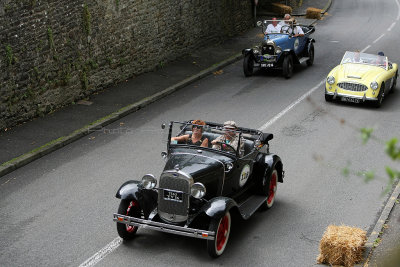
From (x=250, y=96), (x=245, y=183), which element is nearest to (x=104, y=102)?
(x=250, y=96)

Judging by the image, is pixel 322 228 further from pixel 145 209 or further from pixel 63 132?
pixel 63 132

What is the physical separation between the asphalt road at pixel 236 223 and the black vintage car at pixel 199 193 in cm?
44

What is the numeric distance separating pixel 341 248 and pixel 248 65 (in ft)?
43.2

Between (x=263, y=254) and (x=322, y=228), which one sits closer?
(x=263, y=254)

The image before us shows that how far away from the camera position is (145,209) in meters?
9.38

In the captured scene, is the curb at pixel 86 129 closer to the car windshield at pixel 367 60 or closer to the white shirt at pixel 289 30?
the white shirt at pixel 289 30

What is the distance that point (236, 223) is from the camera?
10352mm

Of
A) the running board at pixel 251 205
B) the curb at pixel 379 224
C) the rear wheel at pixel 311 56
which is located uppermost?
the running board at pixel 251 205

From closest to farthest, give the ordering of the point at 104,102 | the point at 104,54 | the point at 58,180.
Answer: the point at 58,180 → the point at 104,102 → the point at 104,54

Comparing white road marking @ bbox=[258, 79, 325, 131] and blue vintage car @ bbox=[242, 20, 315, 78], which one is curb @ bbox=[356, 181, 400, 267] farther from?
blue vintage car @ bbox=[242, 20, 315, 78]

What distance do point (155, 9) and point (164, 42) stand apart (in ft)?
4.36

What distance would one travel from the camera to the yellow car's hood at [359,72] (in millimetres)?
17781

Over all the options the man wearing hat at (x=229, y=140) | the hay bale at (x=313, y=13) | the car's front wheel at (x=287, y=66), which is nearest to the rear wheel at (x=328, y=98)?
the car's front wheel at (x=287, y=66)

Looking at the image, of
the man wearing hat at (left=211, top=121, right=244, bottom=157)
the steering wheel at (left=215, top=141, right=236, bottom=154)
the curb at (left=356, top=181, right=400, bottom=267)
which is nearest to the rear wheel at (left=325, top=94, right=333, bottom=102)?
the curb at (left=356, top=181, right=400, bottom=267)
